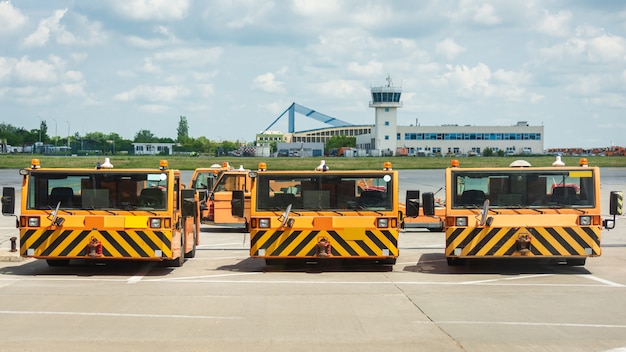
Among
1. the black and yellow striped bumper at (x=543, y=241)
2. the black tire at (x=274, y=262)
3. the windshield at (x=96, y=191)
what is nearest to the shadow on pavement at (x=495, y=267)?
the black and yellow striped bumper at (x=543, y=241)

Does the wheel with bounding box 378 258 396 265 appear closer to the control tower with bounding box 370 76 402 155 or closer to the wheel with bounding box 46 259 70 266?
the wheel with bounding box 46 259 70 266

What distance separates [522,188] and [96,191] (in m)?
7.78

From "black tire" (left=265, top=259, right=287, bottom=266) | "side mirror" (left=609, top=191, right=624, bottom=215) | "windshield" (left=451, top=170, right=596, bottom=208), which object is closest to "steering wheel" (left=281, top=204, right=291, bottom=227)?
"black tire" (left=265, top=259, right=287, bottom=266)

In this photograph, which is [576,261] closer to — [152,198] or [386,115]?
[152,198]

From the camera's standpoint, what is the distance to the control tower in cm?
16525

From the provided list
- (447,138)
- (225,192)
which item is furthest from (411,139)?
(225,192)

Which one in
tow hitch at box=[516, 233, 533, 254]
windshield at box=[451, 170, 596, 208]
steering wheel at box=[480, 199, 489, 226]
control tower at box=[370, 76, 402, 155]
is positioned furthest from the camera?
control tower at box=[370, 76, 402, 155]

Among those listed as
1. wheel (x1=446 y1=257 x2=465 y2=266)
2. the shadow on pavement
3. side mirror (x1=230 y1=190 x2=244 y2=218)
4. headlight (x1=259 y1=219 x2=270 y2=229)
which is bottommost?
the shadow on pavement

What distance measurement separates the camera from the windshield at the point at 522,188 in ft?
54.0

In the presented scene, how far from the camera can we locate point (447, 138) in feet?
572

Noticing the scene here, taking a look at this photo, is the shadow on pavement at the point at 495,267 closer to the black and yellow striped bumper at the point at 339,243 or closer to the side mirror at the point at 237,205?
the black and yellow striped bumper at the point at 339,243

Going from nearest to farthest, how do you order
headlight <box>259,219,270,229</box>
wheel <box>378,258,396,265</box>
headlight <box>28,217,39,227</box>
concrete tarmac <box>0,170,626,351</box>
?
1. concrete tarmac <box>0,170,626,351</box>
2. headlight <box>28,217,39,227</box>
3. headlight <box>259,219,270,229</box>
4. wheel <box>378,258,396,265</box>

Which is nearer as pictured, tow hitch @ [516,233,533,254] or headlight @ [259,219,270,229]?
tow hitch @ [516,233,533,254]

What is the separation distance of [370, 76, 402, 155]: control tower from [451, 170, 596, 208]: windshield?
14897cm
